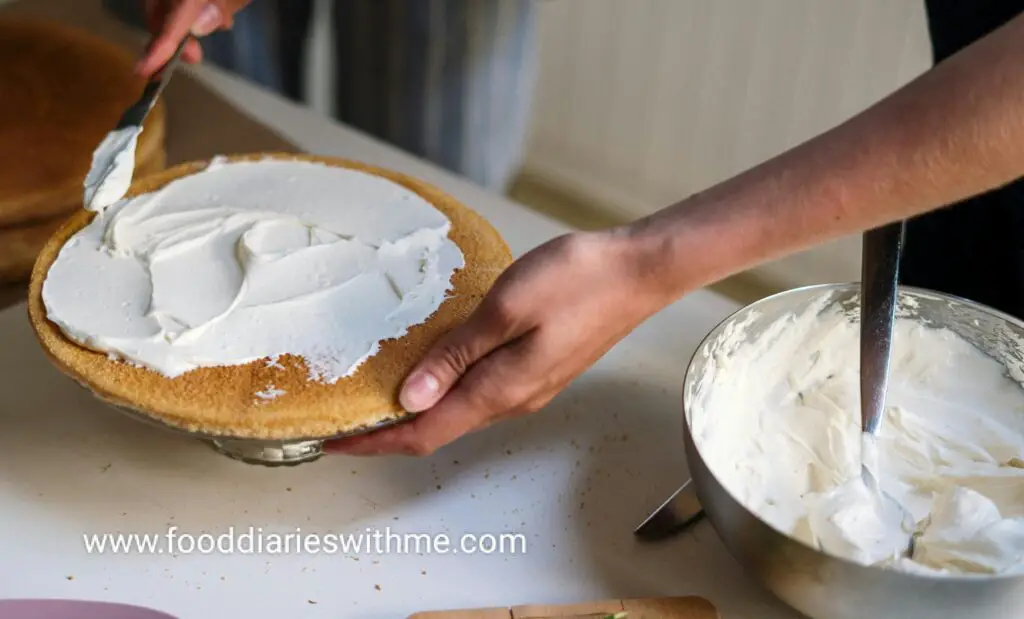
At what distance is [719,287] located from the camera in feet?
7.77

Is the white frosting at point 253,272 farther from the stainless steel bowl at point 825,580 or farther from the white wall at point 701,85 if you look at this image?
the white wall at point 701,85

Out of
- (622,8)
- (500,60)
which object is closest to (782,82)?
(622,8)

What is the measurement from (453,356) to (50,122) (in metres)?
0.70

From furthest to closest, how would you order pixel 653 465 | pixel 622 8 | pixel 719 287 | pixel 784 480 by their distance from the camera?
1. pixel 719 287
2. pixel 622 8
3. pixel 653 465
4. pixel 784 480

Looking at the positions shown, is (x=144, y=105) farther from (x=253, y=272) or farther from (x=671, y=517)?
(x=671, y=517)

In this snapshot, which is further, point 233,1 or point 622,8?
point 622,8

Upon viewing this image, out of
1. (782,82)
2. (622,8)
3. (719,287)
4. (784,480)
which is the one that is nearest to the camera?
(784,480)

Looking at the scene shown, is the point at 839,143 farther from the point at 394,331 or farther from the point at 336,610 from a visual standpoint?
the point at 336,610

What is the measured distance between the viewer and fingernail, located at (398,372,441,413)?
2.63 ft

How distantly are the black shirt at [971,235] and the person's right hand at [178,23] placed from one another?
2.63 ft

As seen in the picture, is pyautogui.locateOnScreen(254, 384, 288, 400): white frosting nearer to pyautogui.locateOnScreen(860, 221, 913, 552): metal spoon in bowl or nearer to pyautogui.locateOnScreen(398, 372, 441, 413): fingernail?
pyautogui.locateOnScreen(398, 372, 441, 413): fingernail

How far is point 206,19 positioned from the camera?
1192 mm

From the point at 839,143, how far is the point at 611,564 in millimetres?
395

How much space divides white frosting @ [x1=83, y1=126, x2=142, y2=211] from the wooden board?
49 cm
